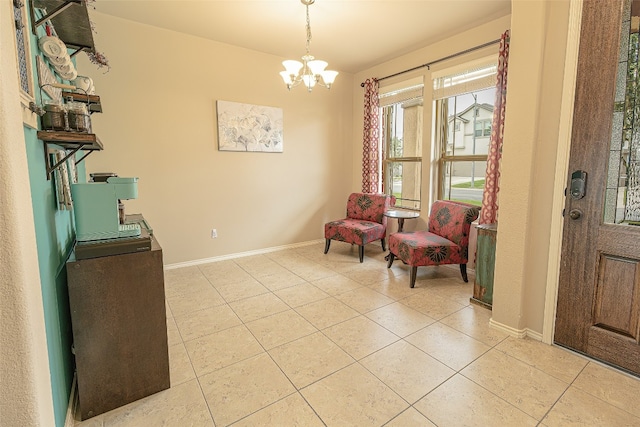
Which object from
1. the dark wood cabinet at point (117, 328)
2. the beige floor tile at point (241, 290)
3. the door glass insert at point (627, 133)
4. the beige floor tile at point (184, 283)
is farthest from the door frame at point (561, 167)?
the beige floor tile at point (184, 283)

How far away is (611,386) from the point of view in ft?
5.66

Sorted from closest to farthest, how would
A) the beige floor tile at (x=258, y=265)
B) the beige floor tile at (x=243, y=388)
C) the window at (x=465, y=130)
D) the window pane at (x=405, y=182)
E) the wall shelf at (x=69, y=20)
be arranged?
the wall shelf at (x=69, y=20), the beige floor tile at (x=243, y=388), the window at (x=465, y=130), the beige floor tile at (x=258, y=265), the window pane at (x=405, y=182)

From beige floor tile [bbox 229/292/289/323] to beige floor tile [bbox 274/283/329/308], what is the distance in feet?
0.25

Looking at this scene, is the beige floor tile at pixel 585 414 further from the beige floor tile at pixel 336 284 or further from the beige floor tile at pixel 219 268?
the beige floor tile at pixel 219 268

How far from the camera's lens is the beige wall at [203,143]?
3297 millimetres

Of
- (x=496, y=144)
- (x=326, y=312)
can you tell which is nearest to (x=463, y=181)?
(x=496, y=144)

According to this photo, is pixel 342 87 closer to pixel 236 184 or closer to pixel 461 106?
pixel 461 106

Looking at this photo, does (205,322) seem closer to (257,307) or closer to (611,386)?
(257,307)

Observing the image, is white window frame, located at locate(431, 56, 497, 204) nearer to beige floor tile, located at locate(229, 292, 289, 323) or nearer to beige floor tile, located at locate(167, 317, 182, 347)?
beige floor tile, located at locate(229, 292, 289, 323)

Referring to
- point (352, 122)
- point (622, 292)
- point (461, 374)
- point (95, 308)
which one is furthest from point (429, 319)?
point (352, 122)

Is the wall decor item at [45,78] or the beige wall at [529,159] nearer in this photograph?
the wall decor item at [45,78]

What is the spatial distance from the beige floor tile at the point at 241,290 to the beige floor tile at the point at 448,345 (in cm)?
156

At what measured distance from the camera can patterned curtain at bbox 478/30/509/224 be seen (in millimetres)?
2996

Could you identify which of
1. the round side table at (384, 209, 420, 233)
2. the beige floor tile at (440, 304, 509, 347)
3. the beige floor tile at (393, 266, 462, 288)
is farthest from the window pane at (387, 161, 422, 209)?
the beige floor tile at (440, 304, 509, 347)
